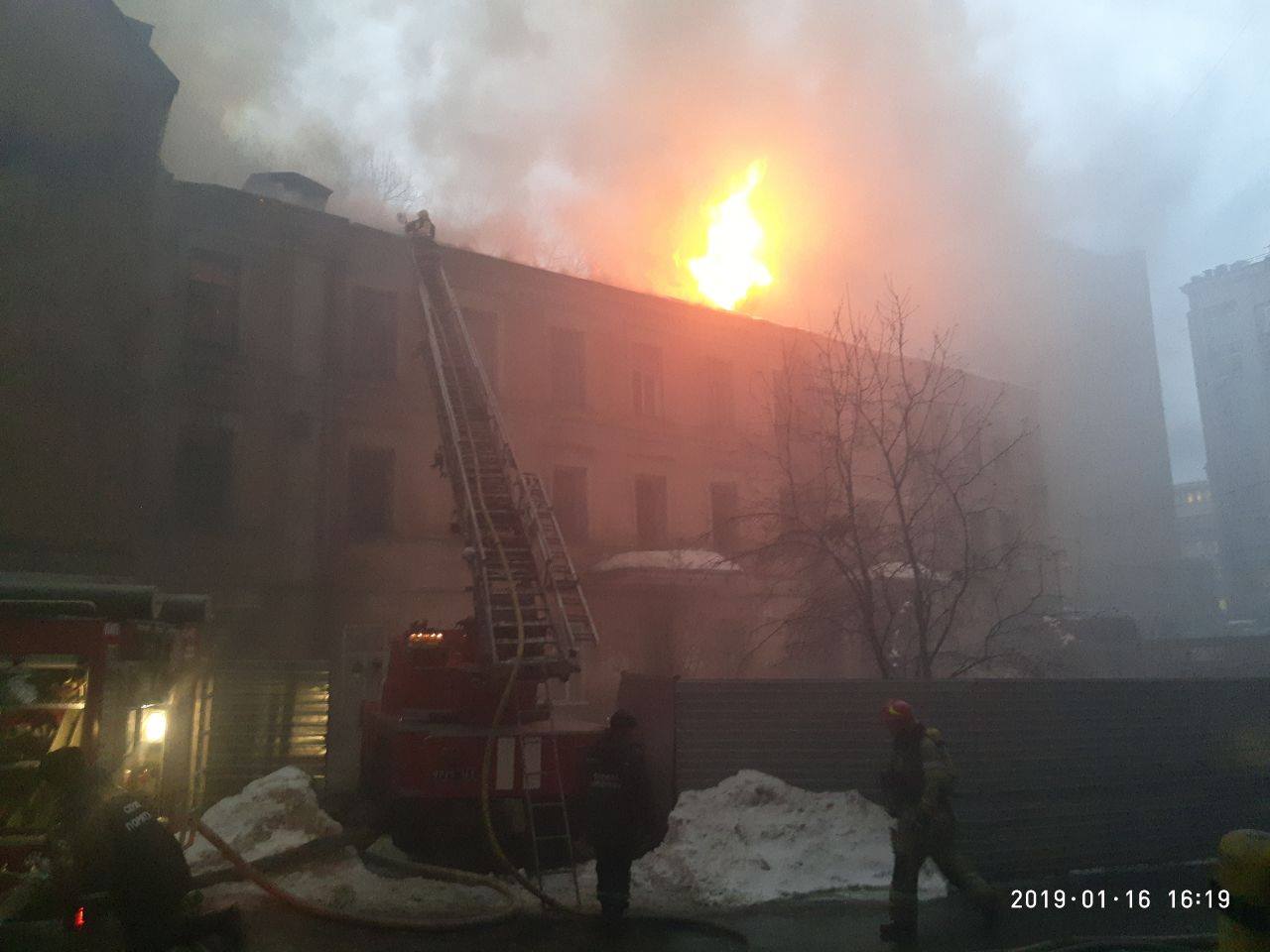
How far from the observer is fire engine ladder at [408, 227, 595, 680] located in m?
8.22

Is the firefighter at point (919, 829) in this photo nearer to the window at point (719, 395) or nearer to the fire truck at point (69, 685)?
the fire truck at point (69, 685)

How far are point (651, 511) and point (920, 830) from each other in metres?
16.9

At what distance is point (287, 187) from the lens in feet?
67.4

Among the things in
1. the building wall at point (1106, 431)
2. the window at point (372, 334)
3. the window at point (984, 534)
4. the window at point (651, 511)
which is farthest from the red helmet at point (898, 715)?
the building wall at point (1106, 431)

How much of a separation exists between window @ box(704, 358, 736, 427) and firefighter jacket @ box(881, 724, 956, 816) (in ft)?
59.5

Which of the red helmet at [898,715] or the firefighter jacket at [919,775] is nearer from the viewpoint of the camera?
the firefighter jacket at [919,775]

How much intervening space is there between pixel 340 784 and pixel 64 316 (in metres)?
9.37

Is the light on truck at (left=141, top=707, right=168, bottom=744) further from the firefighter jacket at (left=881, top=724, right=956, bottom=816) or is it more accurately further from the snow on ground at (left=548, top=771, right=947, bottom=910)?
the firefighter jacket at (left=881, top=724, right=956, bottom=816)

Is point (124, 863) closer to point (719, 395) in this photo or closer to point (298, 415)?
point (298, 415)

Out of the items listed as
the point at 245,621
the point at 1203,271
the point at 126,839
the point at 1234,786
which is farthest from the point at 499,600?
the point at 1203,271

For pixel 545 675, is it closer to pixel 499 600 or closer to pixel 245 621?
pixel 499 600

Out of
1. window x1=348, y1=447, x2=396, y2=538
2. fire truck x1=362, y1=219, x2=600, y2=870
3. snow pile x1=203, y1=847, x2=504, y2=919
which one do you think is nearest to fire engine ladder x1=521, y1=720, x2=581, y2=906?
fire truck x1=362, y1=219, x2=600, y2=870

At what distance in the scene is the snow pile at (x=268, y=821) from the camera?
26.6ft

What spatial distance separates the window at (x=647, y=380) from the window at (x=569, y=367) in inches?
62.2
